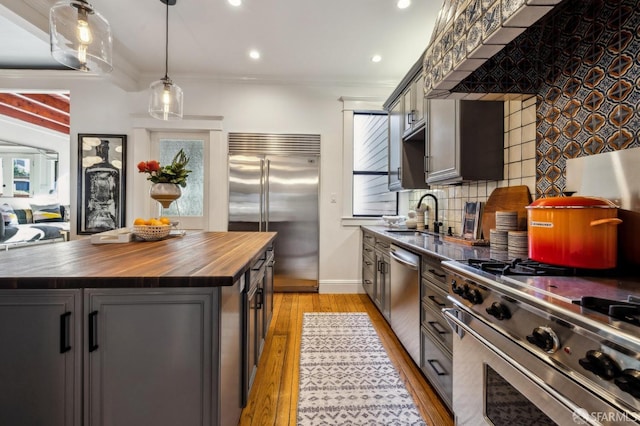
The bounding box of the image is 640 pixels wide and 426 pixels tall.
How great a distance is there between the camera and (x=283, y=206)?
3979 mm

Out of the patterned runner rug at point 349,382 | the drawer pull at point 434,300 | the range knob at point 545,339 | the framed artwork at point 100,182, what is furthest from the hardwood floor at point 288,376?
the framed artwork at point 100,182

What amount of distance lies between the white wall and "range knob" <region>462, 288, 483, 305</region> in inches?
115

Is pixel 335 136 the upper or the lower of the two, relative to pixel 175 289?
upper

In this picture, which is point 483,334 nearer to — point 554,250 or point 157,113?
point 554,250

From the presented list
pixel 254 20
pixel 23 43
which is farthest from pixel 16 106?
pixel 254 20

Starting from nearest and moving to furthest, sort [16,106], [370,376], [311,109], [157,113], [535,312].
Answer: [535,312] < [370,376] < [157,113] < [311,109] < [16,106]

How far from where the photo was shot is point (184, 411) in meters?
1.05

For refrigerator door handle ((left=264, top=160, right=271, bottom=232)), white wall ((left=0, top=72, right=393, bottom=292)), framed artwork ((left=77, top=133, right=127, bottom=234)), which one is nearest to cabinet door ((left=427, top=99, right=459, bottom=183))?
white wall ((left=0, top=72, right=393, bottom=292))

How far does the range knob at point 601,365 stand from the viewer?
622 mm

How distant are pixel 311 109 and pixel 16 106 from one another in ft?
19.1

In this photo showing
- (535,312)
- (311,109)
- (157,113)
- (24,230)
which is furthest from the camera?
(24,230)

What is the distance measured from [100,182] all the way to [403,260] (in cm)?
417

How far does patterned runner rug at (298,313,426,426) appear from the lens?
5.21 feet

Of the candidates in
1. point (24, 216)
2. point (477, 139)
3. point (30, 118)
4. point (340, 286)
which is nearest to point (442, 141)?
point (477, 139)
